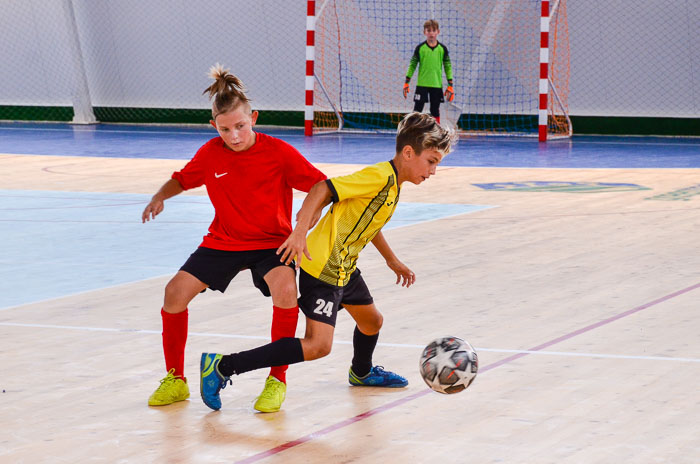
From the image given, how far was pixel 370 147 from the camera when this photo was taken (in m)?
17.0

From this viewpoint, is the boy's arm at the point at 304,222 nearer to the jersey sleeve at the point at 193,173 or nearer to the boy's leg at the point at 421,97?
the jersey sleeve at the point at 193,173

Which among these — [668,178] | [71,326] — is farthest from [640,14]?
[71,326]

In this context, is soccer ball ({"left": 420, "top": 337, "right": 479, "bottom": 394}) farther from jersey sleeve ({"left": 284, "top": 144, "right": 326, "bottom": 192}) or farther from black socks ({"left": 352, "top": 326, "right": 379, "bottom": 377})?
jersey sleeve ({"left": 284, "top": 144, "right": 326, "bottom": 192})

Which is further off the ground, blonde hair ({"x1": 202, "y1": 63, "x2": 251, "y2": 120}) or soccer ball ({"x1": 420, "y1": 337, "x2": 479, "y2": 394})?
blonde hair ({"x1": 202, "y1": 63, "x2": 251, "y2": 120})

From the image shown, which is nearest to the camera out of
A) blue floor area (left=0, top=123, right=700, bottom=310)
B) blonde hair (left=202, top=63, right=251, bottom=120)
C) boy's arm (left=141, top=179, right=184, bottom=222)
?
blonde hair (left=202, top=63, right=251, bottom=120)

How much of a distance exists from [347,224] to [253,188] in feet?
1.36

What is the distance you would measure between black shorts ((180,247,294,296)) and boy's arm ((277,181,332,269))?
0.71 feet

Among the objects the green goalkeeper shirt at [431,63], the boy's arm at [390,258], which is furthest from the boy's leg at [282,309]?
the green goalkeeper shirt at [431,63]

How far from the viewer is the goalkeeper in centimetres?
1727

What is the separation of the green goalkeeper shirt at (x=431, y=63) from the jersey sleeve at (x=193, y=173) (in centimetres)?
1305

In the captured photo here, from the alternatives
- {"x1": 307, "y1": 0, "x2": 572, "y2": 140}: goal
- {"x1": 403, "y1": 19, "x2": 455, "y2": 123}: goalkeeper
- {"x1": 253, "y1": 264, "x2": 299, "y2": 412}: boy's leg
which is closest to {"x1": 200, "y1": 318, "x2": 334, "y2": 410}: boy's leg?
{"x1": 253, "y1": 264, "x2": 299, "y2": 412}: boy's leg

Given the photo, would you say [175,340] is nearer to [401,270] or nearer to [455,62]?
[401,270]

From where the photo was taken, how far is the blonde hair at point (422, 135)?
13.6ft

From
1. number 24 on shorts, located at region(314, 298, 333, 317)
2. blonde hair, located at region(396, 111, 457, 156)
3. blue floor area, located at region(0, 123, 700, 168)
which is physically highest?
blonde hair, located at region(396, 111, 457, 156)
